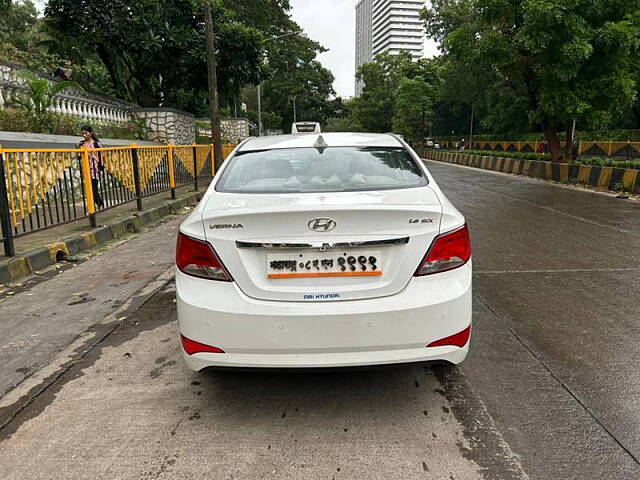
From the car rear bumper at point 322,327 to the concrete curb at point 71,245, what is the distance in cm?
400

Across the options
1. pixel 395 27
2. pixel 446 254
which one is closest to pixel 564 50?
pixel 446 254

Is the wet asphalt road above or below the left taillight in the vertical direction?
below

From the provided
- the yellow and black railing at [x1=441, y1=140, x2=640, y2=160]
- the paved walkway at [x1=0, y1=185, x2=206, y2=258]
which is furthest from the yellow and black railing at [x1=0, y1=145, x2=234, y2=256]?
the yellow and black railing at [x1=441, y1=140, x2=640, y2=160]

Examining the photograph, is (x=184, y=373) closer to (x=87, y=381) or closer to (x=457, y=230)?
(x=87, y=381)

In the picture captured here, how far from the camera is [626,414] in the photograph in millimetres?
2736

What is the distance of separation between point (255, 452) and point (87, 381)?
140cm

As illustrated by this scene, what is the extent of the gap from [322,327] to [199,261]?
2.41 feet

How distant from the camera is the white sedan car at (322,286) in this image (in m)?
2.55

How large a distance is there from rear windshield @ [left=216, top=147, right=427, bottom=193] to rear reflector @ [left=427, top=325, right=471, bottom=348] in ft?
3.07

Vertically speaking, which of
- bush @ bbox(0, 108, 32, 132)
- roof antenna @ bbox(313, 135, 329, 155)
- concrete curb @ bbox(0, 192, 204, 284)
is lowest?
concrete curb @ bbox(0, 192, 204, 284)

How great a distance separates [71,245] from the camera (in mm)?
6832

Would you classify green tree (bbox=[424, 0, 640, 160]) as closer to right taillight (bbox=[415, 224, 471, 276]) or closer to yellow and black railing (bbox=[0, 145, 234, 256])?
yellow and black railing (bbox=[0, 145, 234, 256])

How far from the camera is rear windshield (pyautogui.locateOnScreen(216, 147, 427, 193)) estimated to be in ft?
10.4

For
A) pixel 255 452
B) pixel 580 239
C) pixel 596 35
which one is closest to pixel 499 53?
pixel 596 35
